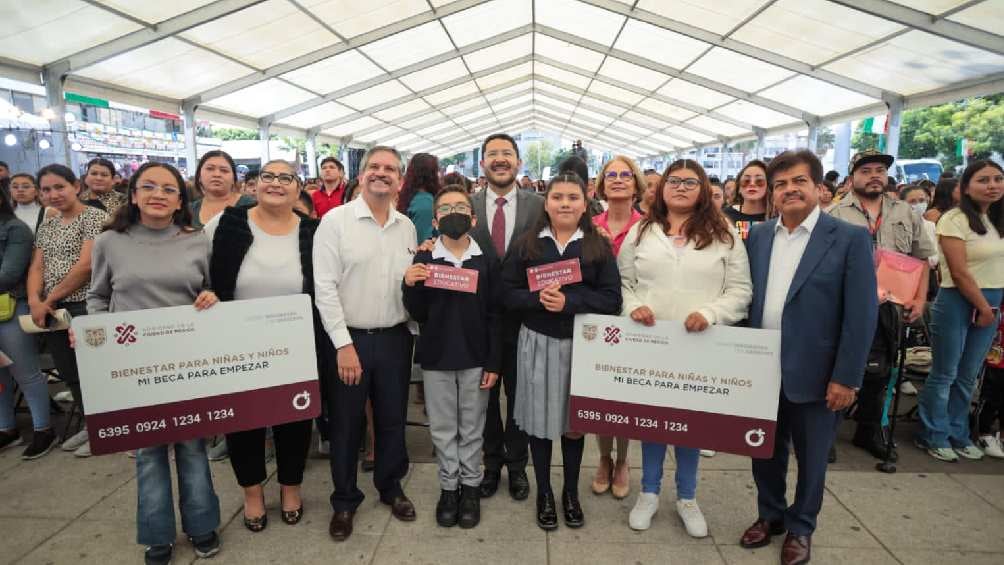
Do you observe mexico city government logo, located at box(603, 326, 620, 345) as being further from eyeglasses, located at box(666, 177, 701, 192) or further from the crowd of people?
eyeglasses, located at box(666, 177, 701, 192)

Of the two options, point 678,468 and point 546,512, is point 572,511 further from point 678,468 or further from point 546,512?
point 678,468

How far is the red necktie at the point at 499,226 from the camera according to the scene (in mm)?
3068

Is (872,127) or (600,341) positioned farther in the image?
(872,127)

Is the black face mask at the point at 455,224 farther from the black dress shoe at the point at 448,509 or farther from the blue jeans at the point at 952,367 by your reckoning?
the blue jeans at the point at 952,367

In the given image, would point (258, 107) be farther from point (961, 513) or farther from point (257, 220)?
point (961, 513)

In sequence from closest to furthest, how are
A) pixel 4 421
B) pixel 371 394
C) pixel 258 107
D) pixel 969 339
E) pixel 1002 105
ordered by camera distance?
1. pixel 371 394
2. pixel 969 339
3. pixel 4 421
4. pixel 258 107
5. pixel 1002 105

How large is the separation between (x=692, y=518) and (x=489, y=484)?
1.10 m

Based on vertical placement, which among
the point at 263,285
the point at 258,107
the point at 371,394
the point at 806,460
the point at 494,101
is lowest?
the point at 806,460

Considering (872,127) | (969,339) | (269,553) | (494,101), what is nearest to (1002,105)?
(872,127)

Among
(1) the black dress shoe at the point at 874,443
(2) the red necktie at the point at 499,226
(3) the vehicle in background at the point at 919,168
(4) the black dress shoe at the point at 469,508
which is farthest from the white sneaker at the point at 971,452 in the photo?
(3) the vehicle in background at the point at 919,168

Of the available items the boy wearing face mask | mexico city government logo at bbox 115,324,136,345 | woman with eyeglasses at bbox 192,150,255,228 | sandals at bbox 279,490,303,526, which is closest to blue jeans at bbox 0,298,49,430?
woman with eyeglasses at bbox 192,150,255,228

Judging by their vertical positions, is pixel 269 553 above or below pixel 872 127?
below

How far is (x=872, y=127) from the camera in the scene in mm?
15977

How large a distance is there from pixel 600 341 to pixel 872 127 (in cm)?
1804
